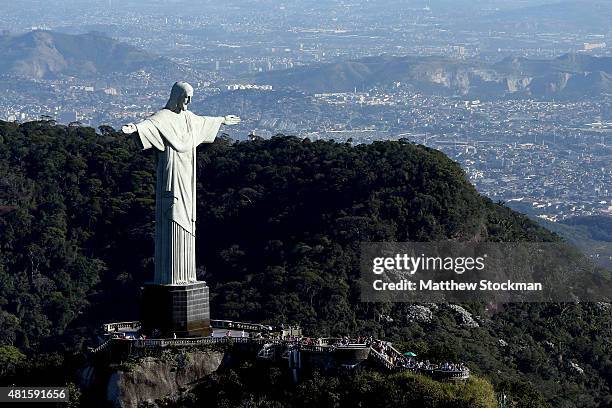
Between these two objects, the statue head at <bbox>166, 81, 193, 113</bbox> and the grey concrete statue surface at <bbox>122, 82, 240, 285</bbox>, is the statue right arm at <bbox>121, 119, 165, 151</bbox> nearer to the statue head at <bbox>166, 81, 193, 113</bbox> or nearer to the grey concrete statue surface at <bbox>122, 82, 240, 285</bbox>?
the grey concrete statue surface at <bbox>122, 82, 240, 285</bbox>

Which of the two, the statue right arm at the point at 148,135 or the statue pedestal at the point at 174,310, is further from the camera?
the statue pedestal at the point at 174,310

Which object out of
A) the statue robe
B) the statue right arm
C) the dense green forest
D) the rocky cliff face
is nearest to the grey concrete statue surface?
the statue robe

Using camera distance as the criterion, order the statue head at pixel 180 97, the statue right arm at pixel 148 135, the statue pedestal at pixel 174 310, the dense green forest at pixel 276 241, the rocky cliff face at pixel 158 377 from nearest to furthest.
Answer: the rocky cliff face at pixel 158 377 → the statue right arm at pixel 148 135 → the statue pedestal at pixel 174 310 → the statue head at pixel 180 97 → the dense green forest at pixel 276 241

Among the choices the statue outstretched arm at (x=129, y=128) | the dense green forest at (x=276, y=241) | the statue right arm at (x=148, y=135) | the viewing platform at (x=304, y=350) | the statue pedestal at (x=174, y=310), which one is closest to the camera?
the statue outstretched arm at (x=129, y=128)

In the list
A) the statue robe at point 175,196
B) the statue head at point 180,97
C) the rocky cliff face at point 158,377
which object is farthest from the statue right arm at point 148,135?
the rocky cliff face at point 158,377

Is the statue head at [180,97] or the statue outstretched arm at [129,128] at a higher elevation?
the statue head at [180,97]

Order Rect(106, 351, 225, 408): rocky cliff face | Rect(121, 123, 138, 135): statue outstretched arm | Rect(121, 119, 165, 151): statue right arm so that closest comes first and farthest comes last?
Rect(121, 123, 138, 135): statue outstretched arm, Rect(106, 351, 225, 408): rocky cliff face, Rect(121, 119, 165, 151): statue right arm

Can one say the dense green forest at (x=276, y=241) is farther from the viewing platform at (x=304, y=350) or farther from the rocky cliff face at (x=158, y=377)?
the rocky cliff face at (x=158, y=377)
